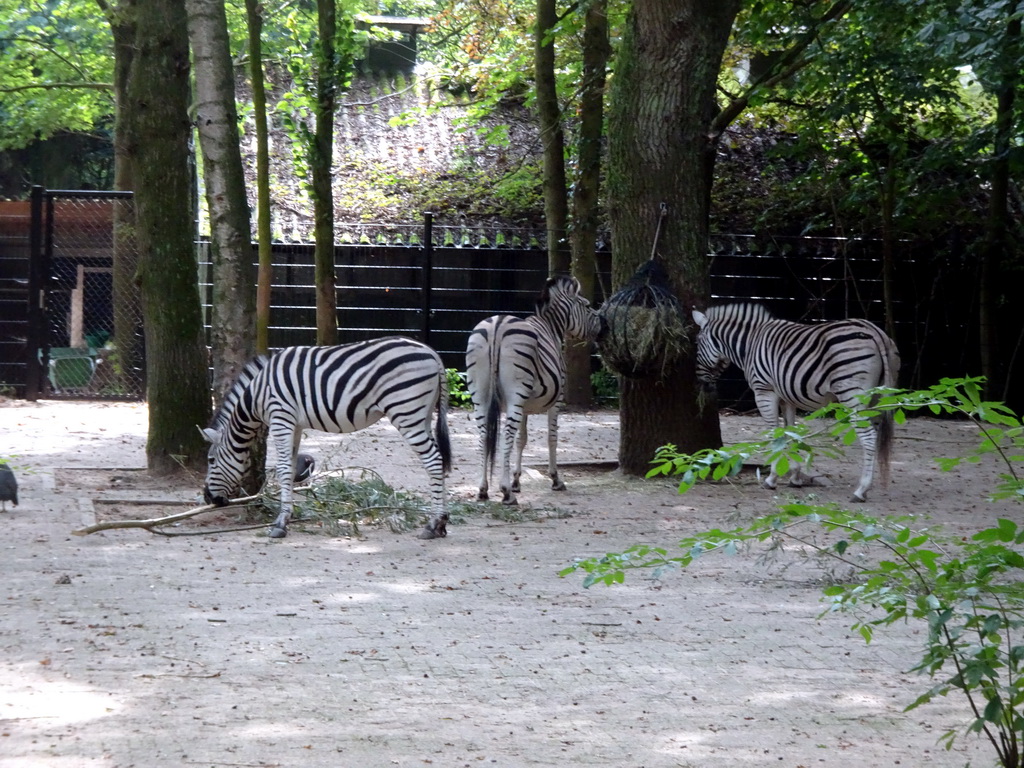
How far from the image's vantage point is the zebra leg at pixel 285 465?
810cm

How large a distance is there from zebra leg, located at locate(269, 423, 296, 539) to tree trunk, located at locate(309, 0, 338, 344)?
645cm

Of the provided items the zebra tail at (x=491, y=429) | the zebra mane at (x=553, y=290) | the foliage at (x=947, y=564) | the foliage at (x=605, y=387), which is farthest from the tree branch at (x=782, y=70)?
the foliage at (x=947, y=564)

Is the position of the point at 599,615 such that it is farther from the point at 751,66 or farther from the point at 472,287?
the point at 751,66

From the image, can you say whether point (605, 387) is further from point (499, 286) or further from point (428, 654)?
point (428, 654)

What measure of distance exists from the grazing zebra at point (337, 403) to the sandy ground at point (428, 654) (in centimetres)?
46

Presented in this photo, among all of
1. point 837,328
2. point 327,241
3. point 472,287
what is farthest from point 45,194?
point 837,328

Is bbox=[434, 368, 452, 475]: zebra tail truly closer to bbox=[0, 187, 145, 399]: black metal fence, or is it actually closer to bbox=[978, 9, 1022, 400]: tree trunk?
bbox=[0, 187, 145, 399]: black metal fence

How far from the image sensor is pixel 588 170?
49.2 ft

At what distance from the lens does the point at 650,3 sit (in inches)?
408

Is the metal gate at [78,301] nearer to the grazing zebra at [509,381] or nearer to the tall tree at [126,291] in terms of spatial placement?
the tall tree at [126,291]

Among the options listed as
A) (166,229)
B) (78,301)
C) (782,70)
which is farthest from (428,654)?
(78,301)

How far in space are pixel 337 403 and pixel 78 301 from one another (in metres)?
→ 9.55

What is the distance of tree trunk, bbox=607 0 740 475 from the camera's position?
10.4m

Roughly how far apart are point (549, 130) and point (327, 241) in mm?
3169
